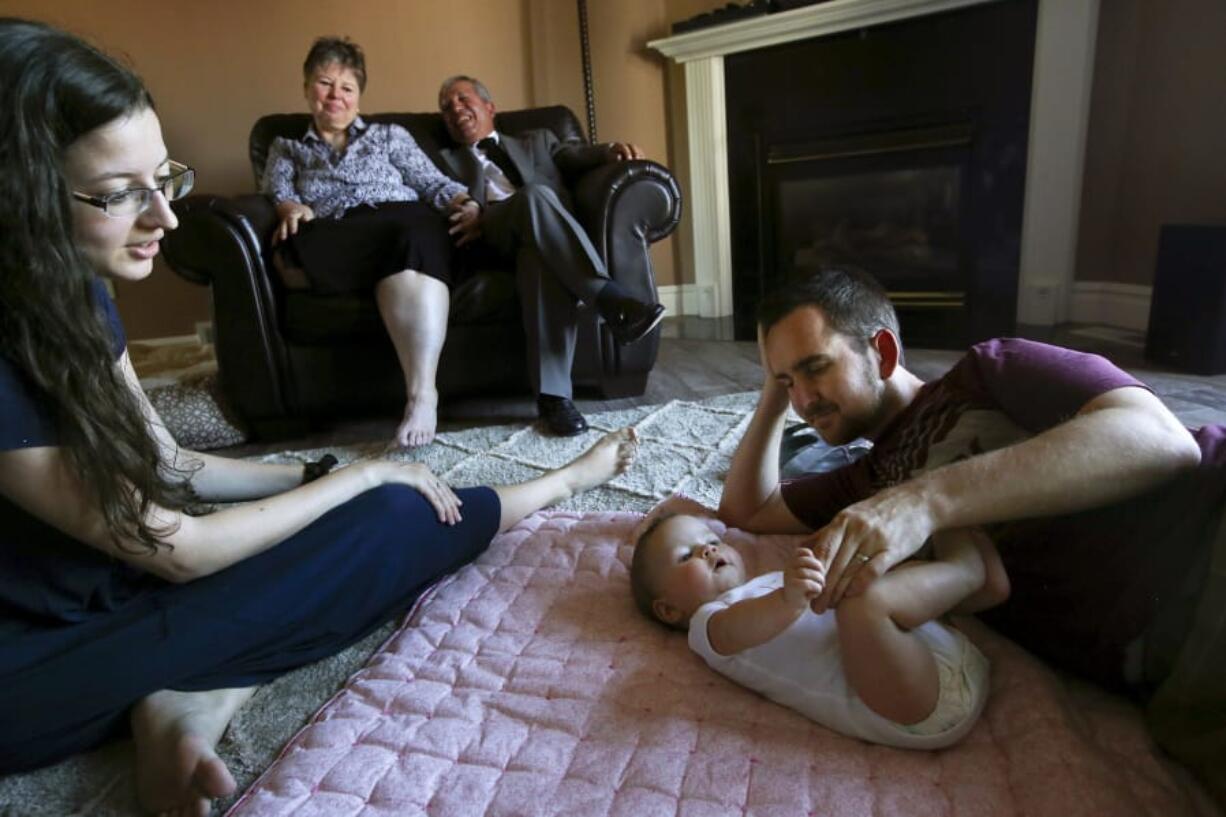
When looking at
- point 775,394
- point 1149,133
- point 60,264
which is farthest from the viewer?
point 1149,133

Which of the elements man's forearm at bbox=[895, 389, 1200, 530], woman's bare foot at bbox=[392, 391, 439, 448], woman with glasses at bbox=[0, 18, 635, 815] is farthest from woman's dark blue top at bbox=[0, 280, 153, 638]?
woman's bare foot at bbox=[392, 391, 439, 448]

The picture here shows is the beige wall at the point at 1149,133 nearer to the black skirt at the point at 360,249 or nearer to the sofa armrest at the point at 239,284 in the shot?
the black skirt at the point at 360,249

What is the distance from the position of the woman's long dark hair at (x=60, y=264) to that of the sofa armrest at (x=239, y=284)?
4.43ft

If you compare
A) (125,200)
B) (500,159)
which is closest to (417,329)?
(500,159)

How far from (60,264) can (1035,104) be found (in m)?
3.05

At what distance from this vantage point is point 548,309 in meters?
2.21

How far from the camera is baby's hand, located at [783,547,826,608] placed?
84cm

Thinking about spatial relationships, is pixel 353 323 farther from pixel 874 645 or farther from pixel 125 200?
pixel 874 645

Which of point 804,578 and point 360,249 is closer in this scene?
point 804,578

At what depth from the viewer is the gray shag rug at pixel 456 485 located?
0.93 m

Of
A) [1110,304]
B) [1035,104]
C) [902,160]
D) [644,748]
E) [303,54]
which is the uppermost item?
[303,54]

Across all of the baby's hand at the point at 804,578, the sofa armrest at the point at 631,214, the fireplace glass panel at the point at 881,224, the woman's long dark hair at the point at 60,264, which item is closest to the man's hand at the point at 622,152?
the sofa armrest at the point at 631,214

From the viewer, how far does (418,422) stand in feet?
6.94

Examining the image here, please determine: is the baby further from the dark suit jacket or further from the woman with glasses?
the dark suit jacket
